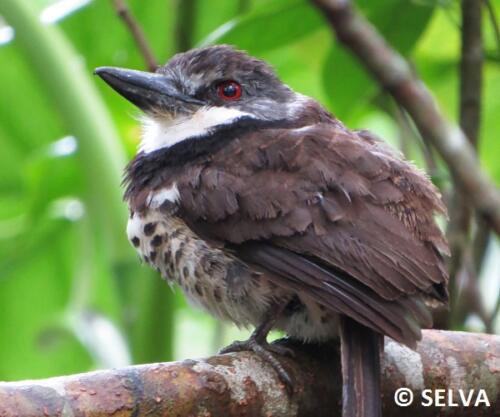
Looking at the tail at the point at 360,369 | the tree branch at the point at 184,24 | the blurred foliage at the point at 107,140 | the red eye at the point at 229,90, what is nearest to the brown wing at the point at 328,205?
the tail at the point at 360,369

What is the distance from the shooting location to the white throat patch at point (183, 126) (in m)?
2.77

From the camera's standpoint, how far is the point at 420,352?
8.23 ft

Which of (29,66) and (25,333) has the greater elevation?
(29,66)

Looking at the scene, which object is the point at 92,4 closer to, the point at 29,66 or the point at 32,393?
the point at 29,66

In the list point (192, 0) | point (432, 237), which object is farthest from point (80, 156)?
point (432, 237)

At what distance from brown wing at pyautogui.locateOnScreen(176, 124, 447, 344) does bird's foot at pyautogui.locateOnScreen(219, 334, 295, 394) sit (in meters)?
0.20

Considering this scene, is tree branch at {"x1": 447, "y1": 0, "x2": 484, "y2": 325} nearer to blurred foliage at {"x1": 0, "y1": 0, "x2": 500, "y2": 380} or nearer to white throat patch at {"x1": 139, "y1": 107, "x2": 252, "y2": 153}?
blurred foliage at {"x1": 0, "y1": 0, "x2": 500, "y2": 380}

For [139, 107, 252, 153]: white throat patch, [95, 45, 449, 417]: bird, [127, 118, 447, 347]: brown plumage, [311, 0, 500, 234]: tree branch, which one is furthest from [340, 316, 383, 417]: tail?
[139, 107, 252, 153]: white throat patch

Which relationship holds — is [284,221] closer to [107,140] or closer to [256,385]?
[256,385]

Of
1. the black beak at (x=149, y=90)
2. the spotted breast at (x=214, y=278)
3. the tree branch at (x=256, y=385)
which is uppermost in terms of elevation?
the black beak at (x=149, y=90)

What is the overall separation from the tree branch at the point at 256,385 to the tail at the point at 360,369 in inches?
4.4

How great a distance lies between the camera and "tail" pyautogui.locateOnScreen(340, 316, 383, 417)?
2.22m

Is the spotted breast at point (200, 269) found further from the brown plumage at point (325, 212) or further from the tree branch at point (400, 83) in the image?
the tree branch at point (400, 83)

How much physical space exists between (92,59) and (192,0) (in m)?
0.54
